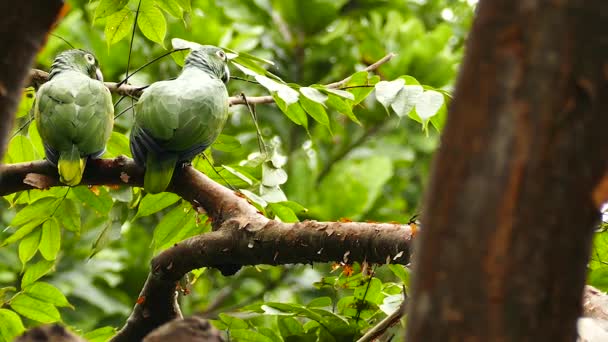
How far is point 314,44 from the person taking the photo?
187 inches

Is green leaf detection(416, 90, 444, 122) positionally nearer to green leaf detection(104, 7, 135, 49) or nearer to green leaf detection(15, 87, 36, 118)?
green leaf detection(104, 7, 135, 49)

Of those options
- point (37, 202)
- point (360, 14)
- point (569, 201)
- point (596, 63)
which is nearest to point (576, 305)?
point (569, 201)

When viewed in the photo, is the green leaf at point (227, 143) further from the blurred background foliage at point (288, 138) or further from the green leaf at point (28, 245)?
the blurred background foliage at point (288, 138)

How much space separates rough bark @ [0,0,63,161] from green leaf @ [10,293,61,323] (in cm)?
129

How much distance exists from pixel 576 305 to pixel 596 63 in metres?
0.19

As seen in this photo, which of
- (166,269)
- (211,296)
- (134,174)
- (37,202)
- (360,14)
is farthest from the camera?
(360,14)

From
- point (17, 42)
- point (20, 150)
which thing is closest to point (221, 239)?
point (20, 150)

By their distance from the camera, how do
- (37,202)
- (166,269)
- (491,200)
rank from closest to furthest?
(491,200) < (166,269) < (37,202)

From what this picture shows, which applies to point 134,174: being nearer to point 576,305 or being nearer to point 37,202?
point 37,202

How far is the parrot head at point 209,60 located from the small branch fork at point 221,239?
32 centimetres

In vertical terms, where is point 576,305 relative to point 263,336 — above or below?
above

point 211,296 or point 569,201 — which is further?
point 211,296

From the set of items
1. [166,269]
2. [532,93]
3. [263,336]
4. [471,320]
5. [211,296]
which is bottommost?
[211,296]

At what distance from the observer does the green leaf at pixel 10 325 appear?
6.48 ft
